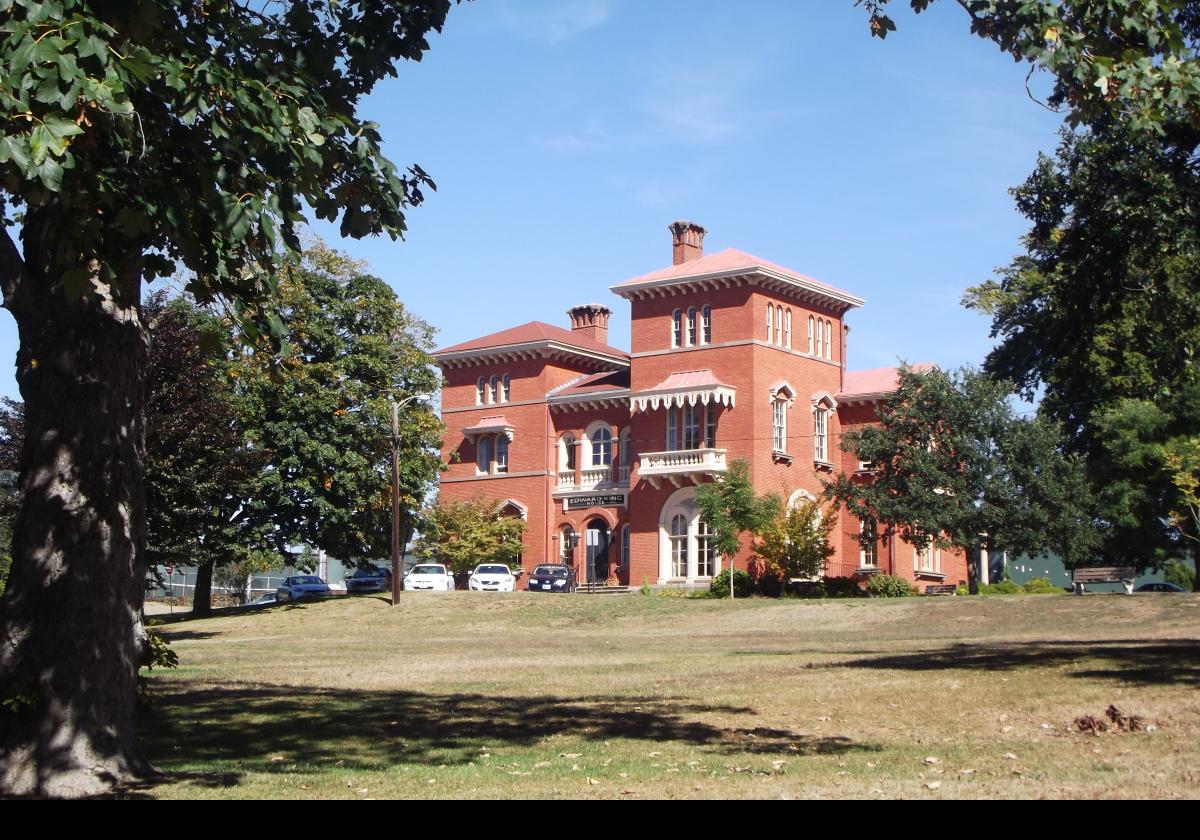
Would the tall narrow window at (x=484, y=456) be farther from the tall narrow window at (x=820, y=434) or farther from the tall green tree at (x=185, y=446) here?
the tall green tree at (x=185, y=446)

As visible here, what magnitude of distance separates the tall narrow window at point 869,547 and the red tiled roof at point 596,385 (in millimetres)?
13332

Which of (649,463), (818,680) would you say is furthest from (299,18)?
(649,463)

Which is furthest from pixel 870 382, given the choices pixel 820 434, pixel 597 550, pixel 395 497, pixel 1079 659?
pixel 1079 659

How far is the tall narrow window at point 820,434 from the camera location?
6209 cm

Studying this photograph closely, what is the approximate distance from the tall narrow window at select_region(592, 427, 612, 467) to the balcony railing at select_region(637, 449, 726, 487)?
384cm

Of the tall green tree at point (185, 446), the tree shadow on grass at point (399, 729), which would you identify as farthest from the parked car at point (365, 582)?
the tree shadow on grass at point (399, 729)

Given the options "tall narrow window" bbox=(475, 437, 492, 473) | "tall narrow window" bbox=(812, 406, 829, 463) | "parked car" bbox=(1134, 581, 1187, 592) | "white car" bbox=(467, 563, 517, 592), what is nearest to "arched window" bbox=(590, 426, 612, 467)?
"tall narrow window" bbox=(475, 437, 492, 473)

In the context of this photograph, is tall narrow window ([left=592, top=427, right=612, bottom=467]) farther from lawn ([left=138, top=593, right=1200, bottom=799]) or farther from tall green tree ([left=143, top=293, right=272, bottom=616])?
lawn ([left=138, top=593, right=1200, bottom=799])

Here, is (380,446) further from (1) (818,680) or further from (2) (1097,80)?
(2) (1097,80)

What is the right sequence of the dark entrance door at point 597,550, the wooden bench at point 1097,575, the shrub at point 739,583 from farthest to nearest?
the dark entrance door at point 597,550, the shrub at point 739,583, the wooden bench at point 1097,575

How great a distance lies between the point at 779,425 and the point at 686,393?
4.37 meters

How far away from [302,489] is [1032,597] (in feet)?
83.5

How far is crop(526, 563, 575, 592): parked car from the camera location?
60250 millimetres

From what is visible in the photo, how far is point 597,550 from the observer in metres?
64.5
